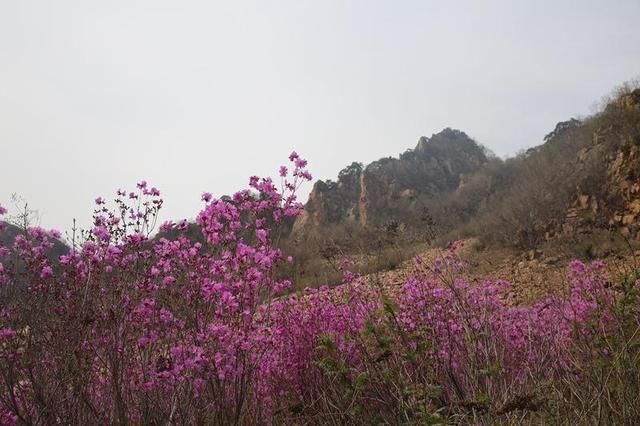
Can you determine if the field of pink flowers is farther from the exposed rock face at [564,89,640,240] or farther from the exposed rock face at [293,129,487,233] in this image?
the exposed rock face at [293,129,487,233]

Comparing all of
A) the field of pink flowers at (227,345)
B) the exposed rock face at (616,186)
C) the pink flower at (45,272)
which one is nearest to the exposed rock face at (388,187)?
the exposed rock face at (616,186)

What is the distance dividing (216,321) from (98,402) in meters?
1.22

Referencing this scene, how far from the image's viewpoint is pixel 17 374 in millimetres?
3195

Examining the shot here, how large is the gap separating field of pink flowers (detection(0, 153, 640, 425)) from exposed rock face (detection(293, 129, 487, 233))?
33.1 m

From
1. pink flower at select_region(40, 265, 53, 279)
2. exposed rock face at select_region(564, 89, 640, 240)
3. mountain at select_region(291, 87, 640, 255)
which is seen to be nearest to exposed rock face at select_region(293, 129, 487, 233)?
mountain at select_region(291, 87, 640, 255)

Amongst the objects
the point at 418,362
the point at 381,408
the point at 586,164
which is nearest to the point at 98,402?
the point at 381,408

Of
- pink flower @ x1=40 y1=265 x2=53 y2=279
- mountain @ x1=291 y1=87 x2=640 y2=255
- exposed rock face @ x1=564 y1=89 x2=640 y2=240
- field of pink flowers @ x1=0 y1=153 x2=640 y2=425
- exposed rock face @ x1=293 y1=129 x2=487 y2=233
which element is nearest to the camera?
field of pink flowers @ x1=0 y1=153 x2=640 y2=425

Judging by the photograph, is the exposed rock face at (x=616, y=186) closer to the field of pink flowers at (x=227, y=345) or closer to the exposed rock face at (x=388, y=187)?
the field of pink flowers at (x=227, y=345)

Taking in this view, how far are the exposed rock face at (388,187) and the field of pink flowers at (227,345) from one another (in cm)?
3313

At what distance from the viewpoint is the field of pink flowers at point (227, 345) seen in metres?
2.86

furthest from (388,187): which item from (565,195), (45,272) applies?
(45,272)

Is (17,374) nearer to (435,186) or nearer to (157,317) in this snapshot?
(157,317)

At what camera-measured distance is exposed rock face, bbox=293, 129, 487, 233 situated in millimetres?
41625

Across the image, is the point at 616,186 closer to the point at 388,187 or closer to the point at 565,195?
the point at 565,195
